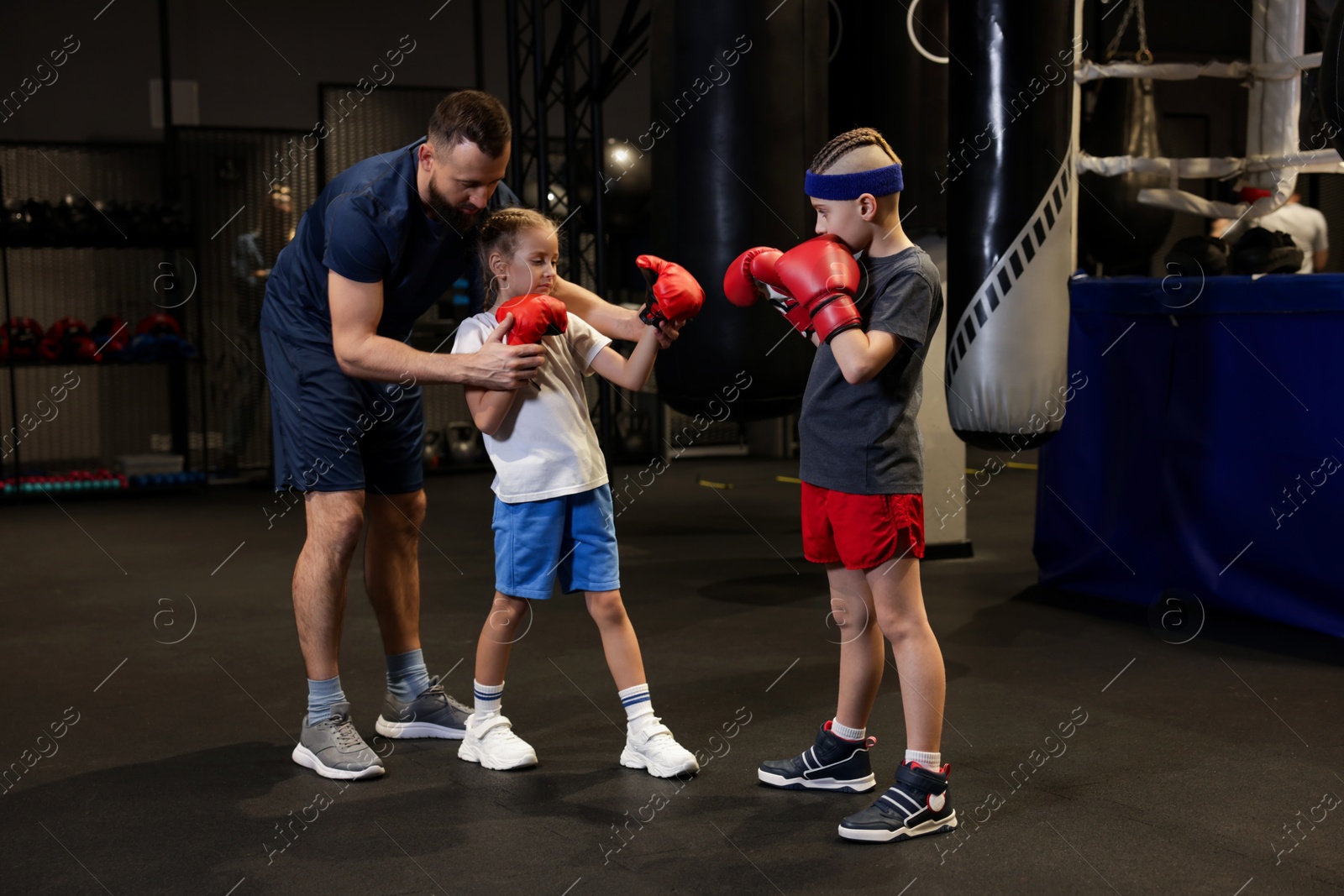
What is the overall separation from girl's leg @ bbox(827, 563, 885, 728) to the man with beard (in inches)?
22.1

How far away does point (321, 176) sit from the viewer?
297 inches

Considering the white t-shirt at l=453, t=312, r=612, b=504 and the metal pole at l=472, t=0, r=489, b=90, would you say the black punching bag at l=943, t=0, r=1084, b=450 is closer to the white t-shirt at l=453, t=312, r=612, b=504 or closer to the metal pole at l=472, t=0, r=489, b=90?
the white t-shirt at l=453, t=312, r=612, b=504

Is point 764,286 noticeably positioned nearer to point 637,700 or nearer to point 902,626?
point 902,626

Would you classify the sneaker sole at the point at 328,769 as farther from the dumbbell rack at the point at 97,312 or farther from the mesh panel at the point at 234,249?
the mesh panel at the point at 234,249

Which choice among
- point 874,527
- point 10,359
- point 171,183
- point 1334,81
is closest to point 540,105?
point 171,183

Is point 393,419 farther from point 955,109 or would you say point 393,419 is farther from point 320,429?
point 955,109

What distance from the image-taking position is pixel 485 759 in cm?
228

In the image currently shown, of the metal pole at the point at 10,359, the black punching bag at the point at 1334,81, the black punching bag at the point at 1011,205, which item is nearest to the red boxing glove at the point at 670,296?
the black punching bag at the point at 1334,81

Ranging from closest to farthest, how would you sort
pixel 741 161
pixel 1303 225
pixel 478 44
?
pixel 741 161 → pixel 1303 225 → pixel 478 44

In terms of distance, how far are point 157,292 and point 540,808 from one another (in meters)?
6.49

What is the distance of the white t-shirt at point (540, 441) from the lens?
7.13 ft

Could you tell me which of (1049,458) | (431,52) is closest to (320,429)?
(1049,458)

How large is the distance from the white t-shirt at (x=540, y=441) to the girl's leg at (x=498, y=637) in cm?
21

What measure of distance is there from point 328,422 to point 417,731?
2.30 ft
